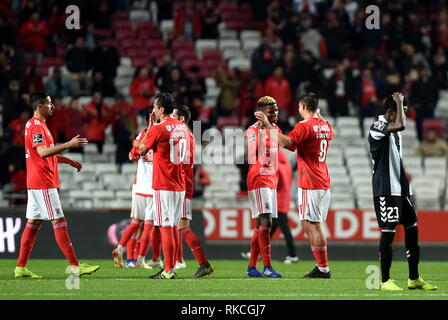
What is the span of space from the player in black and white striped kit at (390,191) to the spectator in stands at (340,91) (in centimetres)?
1189

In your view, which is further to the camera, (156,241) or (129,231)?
(129,231)

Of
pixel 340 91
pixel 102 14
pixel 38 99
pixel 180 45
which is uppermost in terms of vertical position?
pixel 102 14

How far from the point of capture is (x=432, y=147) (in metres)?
23.0

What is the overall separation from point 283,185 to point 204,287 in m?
5.98

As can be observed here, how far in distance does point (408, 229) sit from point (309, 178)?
76.6 inches

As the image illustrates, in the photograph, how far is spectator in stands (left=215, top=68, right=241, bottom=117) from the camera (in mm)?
23609

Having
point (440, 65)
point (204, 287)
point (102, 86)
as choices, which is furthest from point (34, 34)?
point (204, 287)

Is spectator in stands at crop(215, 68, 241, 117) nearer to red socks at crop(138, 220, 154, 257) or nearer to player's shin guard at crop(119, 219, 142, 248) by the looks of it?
player's shin guard at crop(119, 219, 142, 248)

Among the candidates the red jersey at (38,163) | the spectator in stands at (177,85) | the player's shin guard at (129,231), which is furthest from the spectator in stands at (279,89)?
the red jersey at (38,163)

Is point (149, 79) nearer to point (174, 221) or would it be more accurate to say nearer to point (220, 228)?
point (220, 228)

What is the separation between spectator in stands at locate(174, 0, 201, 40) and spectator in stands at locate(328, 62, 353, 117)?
4018 mm

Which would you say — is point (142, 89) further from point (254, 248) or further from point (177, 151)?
point (177, 151)

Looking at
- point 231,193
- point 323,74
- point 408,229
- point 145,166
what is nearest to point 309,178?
point 408,229

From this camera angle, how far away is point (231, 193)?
2123cm
